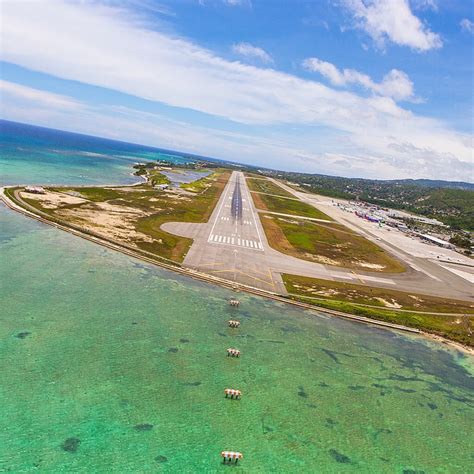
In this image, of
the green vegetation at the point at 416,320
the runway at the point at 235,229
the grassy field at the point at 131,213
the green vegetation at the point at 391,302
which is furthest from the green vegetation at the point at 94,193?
the green vegetation at the point at 416,320

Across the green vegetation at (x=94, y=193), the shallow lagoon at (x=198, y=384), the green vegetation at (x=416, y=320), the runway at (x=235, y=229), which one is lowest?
the shallow lagoon at (x=198, y=384)

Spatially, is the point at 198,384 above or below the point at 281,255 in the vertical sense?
below

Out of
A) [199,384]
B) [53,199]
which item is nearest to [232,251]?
[199,384]

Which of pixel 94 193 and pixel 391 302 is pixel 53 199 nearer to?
pixel 94 193

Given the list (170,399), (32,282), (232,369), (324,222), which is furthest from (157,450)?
(324,222)

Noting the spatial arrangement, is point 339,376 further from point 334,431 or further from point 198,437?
point 198,437

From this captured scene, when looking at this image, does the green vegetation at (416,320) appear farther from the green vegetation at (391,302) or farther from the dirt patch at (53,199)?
the dirt patch at (53,199)

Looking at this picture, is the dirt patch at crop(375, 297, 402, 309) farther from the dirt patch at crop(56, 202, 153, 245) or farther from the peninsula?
the dirt patch at crop(56, 202, 153, 245)
